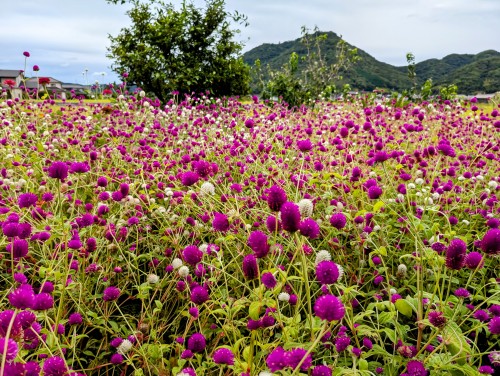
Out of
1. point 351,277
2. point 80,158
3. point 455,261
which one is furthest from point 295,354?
point 80,158

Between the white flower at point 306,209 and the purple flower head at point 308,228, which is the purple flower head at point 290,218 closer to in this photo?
the purple flower head at point 308,228

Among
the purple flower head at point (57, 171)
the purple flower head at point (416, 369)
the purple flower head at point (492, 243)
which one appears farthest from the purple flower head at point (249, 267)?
the purple flower head at point (57, 171)

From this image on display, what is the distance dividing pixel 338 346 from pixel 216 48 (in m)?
11.7

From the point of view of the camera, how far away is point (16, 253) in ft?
5.54

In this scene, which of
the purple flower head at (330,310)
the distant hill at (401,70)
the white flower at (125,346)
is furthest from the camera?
the distant hill at (401,70)

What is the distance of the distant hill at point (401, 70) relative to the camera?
55.3 m

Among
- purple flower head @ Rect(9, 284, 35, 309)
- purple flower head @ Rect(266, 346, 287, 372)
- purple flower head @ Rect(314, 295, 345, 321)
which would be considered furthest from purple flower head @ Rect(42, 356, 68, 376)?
purple flower head @ Rect(314, 295, 345, 321)

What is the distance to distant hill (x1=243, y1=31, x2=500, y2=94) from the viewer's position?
5533 centimetres

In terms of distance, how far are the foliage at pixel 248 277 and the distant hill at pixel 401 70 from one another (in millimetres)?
43271

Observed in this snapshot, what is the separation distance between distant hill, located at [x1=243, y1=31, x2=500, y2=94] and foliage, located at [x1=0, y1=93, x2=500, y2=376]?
43.3 m

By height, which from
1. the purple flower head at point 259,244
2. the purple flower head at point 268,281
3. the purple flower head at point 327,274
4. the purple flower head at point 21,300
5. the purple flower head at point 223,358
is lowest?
the purple flower head at point 223,358

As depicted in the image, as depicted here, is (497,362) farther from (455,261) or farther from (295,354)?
(295,354)

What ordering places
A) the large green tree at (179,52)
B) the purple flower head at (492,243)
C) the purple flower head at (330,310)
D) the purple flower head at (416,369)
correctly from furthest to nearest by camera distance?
the large green tree at (179,52) → the purple flower head at (492,243) → the purple flower head at (416,369) → the purple flower head at (330,310)

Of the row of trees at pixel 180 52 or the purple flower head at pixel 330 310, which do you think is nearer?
the purple flower head at pixel 330 310
